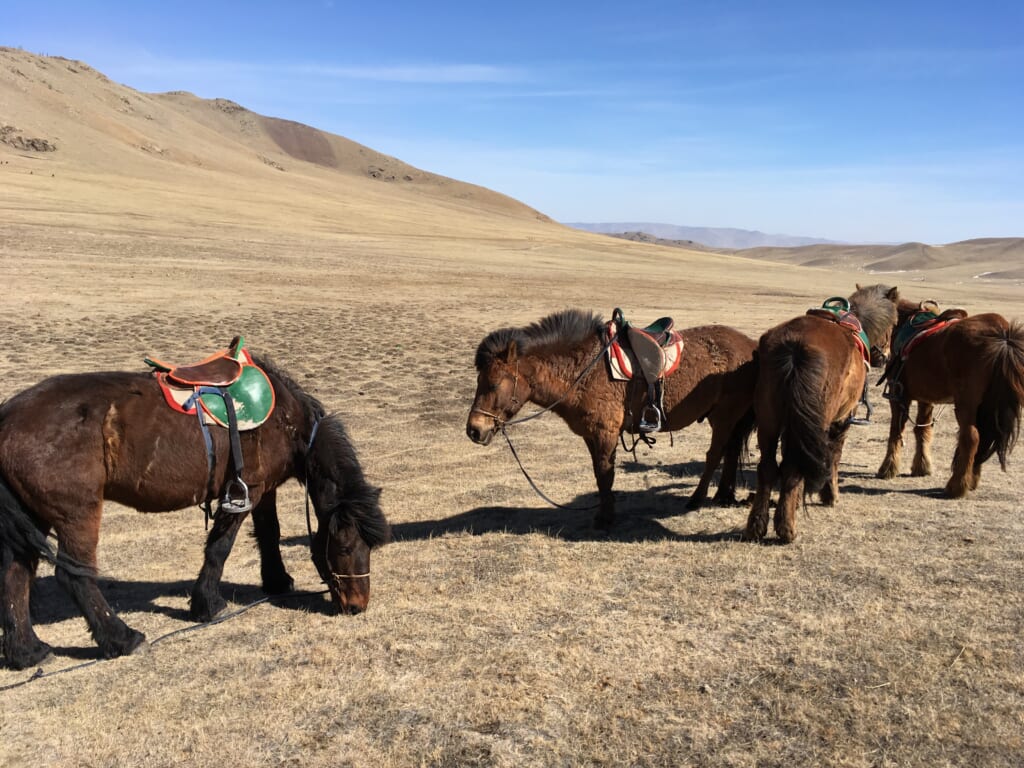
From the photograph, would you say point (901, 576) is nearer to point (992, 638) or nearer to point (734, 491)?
point (992, 638)

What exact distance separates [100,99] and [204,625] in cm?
11450

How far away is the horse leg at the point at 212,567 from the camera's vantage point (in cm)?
498

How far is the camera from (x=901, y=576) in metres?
5.43

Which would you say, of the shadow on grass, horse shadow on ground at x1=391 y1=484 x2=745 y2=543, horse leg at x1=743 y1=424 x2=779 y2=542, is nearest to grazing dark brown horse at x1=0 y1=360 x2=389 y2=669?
the shadow on grass

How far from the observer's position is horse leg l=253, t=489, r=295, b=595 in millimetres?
5391

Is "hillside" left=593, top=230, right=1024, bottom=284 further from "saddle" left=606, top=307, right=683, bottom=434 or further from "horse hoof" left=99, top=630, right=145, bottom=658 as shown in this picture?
"horse hoof" left=99, top=630, right=145, bottom=658

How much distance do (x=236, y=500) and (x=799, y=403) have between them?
14.3ft

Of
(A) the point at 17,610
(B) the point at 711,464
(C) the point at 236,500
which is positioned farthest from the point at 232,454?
(B) the point at 711,464

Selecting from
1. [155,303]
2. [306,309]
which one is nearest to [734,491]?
[306,309]

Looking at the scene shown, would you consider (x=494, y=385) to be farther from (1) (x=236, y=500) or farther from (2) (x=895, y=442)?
(2) (x=895, y=442)

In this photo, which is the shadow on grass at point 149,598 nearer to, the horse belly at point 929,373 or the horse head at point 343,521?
the horse head at point 343,521

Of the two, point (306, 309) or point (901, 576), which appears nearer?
point (901, 576)

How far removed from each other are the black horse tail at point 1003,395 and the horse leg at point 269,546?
6.57 metres

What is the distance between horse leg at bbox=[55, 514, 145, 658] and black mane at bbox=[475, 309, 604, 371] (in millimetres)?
3198
